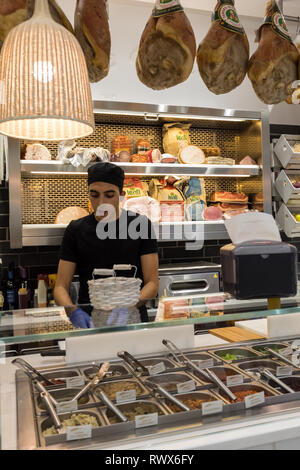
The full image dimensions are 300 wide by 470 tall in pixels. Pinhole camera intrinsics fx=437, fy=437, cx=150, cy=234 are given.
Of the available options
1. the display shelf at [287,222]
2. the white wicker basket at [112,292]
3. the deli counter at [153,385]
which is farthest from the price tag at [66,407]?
the display shelf at [287,222]

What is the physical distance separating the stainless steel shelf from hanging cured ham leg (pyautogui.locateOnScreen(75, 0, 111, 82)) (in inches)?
94.6

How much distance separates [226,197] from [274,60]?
2778mm

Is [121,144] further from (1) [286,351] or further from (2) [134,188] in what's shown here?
(1) [286,351]

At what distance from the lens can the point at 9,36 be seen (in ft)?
3.85

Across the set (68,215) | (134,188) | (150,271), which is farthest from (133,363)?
(134,188)

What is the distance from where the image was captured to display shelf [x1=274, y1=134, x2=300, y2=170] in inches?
167

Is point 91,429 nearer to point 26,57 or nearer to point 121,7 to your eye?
point 26,57

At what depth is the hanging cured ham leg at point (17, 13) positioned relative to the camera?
1262 millimetres

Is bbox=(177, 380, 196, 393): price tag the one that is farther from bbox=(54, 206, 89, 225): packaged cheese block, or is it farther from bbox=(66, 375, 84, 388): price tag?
bbox=(54, 206, 89, 225): packaged cheese block

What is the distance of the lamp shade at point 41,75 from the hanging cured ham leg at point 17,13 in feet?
0.33

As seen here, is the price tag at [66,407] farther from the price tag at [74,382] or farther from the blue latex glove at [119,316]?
the blue latex glove at [119,316]

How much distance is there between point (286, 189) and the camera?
4309mm

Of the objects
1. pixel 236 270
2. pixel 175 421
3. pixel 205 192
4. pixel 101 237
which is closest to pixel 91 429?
pixel 175 421
